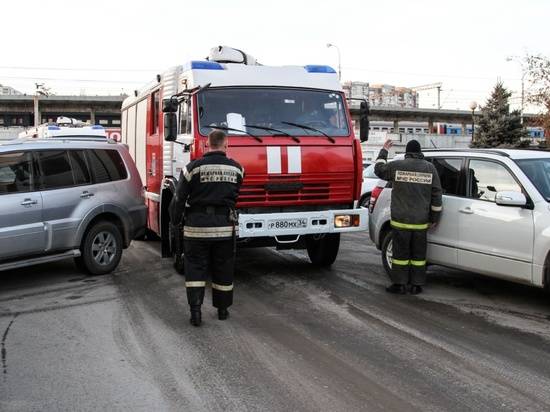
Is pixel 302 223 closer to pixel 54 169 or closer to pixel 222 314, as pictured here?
pixel 222 314

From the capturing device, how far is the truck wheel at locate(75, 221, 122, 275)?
8469mm

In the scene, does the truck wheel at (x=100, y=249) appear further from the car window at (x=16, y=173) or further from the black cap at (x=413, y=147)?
the black cap at (x=413, y=147)

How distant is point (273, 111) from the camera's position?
26.3ft

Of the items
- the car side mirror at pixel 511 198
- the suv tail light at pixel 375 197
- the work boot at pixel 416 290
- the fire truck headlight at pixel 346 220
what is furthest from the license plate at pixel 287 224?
the car side mirror at pixel 511 198

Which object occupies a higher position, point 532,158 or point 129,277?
point 532,158

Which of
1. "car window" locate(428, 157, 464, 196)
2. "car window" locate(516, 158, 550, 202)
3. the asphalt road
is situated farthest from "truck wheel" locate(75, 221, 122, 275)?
"car window" locate(516, 158, 550, 202)

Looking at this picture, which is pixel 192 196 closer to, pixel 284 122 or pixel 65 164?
pixel 284 122

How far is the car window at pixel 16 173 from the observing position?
7602 mm

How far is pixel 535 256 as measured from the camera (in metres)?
6.31

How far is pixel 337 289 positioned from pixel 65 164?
4.12m

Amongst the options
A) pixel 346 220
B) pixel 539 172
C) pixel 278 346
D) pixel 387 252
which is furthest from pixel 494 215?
pixel 278 346

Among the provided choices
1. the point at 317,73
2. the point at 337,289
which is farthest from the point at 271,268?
the point at 317,73

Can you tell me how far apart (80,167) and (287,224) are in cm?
315

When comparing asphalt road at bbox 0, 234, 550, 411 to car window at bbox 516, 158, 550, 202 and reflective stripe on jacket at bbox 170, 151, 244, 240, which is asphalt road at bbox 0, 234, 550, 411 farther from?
car window at bbox 516, 158, 550, 202
